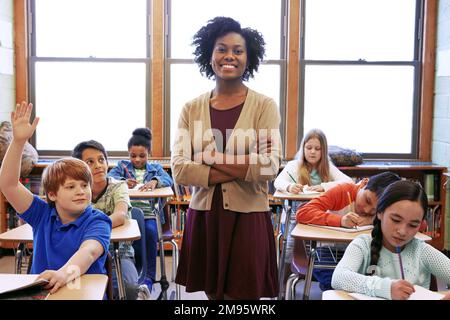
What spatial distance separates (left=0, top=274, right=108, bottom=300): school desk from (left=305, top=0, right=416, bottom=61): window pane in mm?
3959

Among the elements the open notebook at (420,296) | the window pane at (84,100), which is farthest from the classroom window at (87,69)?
the open notebook at (420,296)

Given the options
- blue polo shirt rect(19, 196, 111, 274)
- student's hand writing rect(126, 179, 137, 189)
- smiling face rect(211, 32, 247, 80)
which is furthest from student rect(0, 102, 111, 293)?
student's hand writing rect(126, 179, 137, 189)

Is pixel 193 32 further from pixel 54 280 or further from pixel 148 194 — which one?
pixel 54 280

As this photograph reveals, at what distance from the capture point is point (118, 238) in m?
2.25

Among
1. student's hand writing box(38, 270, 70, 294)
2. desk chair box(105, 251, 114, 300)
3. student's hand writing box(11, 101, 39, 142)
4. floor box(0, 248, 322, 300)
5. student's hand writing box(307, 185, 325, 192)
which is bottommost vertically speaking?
floor box(0, 248, 322, 300)

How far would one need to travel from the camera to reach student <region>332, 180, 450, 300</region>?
1.83m

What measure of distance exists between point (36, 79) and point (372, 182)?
368 centimetres

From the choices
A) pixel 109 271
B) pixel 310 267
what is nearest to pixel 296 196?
pixel 310 267

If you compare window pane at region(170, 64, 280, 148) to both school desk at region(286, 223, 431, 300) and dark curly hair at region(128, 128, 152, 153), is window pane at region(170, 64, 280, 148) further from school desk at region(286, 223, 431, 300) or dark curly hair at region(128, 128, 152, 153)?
school desk at region(286, 223, 431, 300)

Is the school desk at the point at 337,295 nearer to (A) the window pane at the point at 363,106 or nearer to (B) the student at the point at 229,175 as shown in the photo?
(B) the student at the point at 229,175

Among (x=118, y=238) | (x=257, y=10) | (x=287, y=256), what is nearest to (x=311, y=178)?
(x=287, y=256)

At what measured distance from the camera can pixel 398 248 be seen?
188cm

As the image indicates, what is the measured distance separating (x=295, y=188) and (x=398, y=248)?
184cm
